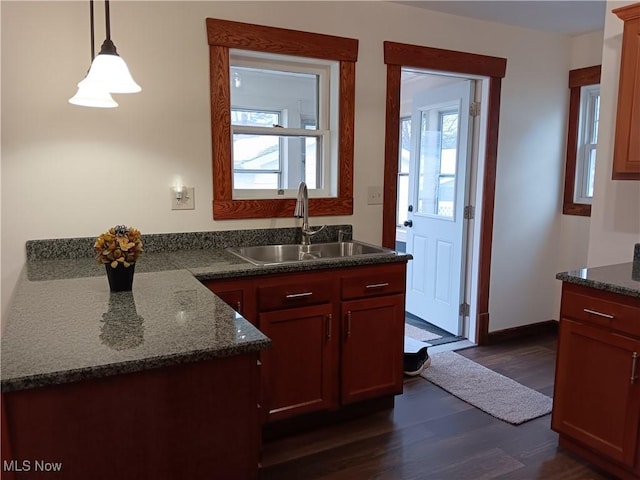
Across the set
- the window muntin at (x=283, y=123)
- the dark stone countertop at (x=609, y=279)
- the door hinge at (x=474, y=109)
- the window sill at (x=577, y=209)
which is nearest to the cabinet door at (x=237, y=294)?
the window muntin at (x=283, y=123)

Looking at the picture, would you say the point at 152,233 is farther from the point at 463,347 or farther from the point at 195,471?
the point at 463,347

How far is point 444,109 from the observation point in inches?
152

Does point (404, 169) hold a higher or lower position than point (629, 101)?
lower

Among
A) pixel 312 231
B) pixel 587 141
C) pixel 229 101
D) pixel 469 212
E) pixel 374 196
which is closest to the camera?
pixel 229 101

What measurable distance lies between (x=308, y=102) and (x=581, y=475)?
7.97ft

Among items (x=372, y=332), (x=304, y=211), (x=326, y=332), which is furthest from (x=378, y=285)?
(x=304, y=211)

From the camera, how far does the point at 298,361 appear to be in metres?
2.35

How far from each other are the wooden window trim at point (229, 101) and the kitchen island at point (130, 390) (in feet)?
4.05

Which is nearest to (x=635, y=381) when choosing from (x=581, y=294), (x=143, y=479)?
(x=581, y=294)

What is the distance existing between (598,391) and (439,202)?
2.13 meters

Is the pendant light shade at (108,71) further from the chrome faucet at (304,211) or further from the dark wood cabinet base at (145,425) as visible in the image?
the chrome faucet at (304,211)

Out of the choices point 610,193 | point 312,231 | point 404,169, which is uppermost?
point 404,169

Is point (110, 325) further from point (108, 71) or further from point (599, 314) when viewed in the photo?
point (599, 314)

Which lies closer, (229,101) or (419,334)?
(229,101)
